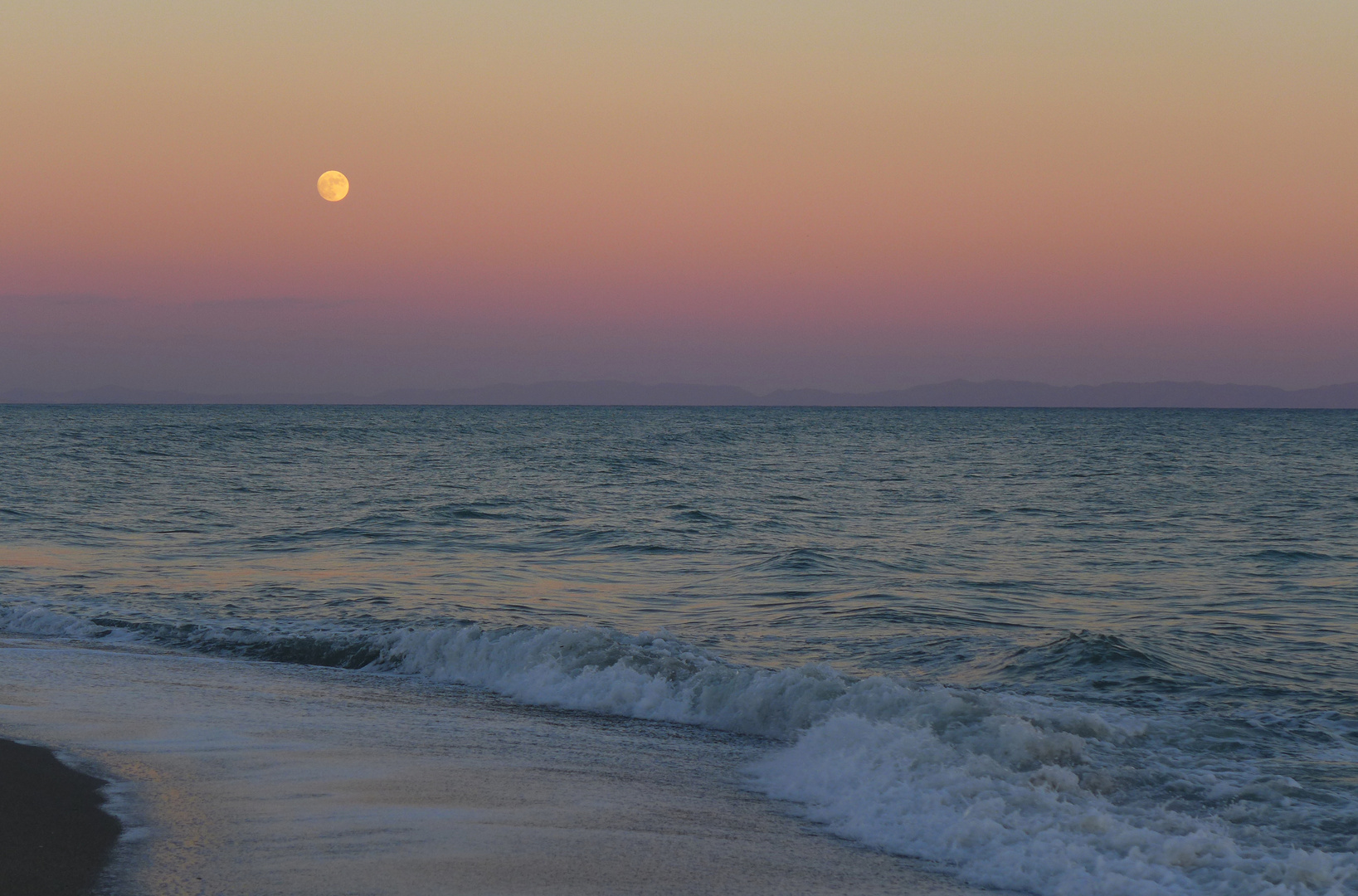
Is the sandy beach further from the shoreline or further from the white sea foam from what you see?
the white sea foam

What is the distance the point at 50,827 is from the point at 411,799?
197cm

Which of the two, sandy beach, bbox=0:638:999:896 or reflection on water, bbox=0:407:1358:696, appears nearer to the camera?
sandy beach, bbox=0:638:999:896

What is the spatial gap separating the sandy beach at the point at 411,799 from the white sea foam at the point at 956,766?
0.48 metres

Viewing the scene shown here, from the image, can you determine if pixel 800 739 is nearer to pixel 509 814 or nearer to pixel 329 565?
pixel 509 814

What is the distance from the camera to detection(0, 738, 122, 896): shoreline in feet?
17.4

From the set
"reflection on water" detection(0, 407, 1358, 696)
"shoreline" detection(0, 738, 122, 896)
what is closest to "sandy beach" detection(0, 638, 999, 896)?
"shoreline" detection(0, 738, 122, 896)

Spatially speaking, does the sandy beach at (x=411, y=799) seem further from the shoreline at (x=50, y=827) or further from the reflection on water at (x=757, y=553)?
the reflection on water at (x=757, y=553)

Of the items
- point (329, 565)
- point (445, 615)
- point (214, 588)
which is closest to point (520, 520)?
point (329, 565)

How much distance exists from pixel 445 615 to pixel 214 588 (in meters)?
4.56

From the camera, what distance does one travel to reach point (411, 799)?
6.91 meters

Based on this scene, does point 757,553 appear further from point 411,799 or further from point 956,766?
point 411,799

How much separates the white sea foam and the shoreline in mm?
4267

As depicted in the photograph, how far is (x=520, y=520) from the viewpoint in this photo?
2809cm

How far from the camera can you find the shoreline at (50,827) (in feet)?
17.4
